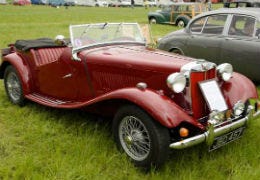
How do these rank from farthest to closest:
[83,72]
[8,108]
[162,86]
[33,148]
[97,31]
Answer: [8,108], [97,31], [83,72], [33,148], [162,86]

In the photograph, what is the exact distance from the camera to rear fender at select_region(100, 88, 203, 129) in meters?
3.21

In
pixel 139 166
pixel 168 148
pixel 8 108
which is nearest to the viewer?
pixel 168 148

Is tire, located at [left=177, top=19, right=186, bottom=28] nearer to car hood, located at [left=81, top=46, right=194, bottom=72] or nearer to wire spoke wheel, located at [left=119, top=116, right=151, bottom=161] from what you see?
car hood, located at [left=81, top=46, right=194, bottom=72]

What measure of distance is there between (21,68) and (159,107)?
9.28 ft

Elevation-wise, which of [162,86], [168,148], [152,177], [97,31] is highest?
[97,31]

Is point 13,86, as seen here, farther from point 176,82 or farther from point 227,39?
point 227,39

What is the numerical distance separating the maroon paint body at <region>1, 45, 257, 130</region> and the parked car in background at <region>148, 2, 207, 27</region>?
1488cm

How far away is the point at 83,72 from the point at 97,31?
2.28ft

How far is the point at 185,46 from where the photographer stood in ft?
25.1

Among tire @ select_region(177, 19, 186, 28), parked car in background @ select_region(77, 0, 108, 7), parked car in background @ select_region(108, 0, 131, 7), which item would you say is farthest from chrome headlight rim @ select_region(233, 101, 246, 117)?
parked car in background @ select_region(77, 0, 108, 7)

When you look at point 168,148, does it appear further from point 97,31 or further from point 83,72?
point 97,31

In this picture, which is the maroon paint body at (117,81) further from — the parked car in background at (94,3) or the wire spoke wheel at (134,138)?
the parked car in background at (94,3)

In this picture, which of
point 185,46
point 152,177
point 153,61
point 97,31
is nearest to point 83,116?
point 97,31

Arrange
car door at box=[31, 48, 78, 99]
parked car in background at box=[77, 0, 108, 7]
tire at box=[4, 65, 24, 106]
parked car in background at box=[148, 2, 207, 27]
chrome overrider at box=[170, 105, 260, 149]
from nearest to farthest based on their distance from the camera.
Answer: chrome overrider at box=[170, 105, 260, 149], car door at box=[31, 48, 78, 99], tire at box=[4, 65, 24, 106], parked car in background at box=[148, 2, 207, 27], parked car in background at box=[77, 0, 108, 7]
